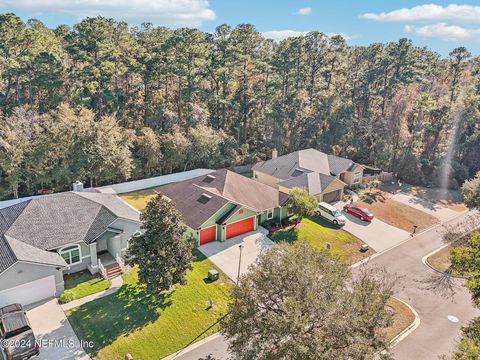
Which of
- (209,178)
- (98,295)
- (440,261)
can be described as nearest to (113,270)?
(98,295)

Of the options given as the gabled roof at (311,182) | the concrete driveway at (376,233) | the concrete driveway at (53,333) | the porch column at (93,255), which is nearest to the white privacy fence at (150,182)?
the gabled roof at (311,182)

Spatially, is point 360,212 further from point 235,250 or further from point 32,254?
point 32,254

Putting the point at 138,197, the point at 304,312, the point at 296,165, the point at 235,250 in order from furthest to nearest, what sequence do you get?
the point at 296,165 → the point at 138,197 → the point at 235,250 → the point at 304,312

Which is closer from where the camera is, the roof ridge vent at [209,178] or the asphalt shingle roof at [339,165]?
the roof ridge vent at [209,178]

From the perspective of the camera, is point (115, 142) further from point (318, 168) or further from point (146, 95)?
point (318, 168)

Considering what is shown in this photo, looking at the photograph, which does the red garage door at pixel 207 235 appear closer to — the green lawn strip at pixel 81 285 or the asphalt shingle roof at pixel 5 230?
the green lawn strip at pixel 81 285
